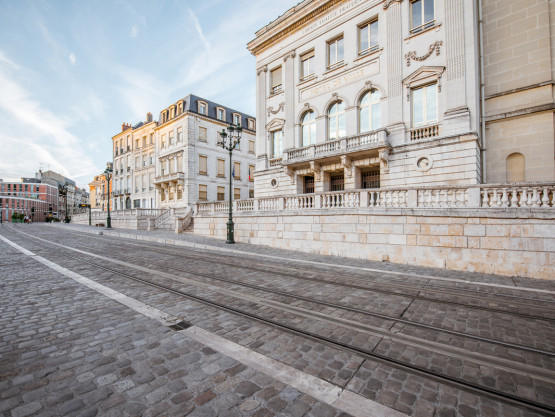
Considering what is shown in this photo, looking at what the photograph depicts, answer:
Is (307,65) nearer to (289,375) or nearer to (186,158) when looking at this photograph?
(186,158)

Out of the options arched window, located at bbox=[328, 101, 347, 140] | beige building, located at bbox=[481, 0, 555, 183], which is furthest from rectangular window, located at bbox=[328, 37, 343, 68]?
beige building, located at bbox=[481, 0, 555, 183]

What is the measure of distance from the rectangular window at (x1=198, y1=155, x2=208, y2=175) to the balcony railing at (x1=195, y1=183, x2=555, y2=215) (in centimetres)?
1989

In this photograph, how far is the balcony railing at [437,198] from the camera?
23.2 ft

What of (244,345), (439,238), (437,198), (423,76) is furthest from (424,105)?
(244,345)

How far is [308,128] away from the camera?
55.5 feet

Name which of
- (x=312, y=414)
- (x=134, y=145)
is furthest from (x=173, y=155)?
(x=312, y=414)

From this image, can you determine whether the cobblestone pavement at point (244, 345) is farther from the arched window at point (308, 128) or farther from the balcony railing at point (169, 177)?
the balcony railing at point (169, 177)

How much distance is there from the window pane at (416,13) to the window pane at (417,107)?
3.45 m

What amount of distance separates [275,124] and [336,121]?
4.68 m

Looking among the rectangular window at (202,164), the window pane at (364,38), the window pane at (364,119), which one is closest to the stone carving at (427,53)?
the window pane at (364,38)

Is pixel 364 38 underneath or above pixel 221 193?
above

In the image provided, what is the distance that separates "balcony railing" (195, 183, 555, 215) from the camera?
7.09 metres

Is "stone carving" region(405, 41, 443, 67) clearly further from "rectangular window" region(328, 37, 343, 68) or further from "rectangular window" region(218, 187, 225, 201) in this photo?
"rectangular window" region(218, 187, 225, 201)

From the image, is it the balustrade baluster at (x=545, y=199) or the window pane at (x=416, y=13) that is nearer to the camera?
the balustrade baluster at (x=545, y=199)
